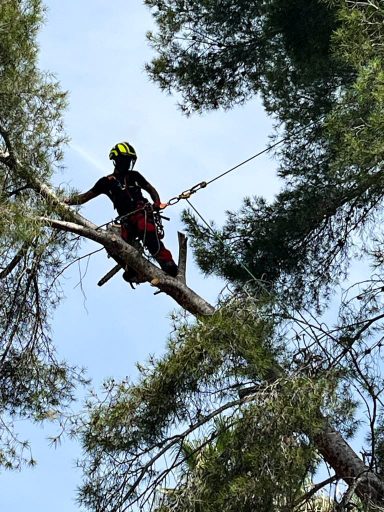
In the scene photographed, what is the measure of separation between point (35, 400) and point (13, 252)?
1.01 m

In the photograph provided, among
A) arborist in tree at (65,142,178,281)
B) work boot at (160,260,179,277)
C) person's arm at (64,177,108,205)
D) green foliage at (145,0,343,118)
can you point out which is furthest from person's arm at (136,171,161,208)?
green foliage at (145,0,343,118)

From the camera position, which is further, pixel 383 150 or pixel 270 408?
pixel 383 150

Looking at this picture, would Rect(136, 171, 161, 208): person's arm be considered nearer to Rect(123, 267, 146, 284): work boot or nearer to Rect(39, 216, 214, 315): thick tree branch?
Rect(39, 216, 214, 315): thick tree branch

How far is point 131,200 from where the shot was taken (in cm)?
662

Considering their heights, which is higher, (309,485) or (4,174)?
(4,174)

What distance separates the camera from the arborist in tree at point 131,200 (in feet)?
21.3

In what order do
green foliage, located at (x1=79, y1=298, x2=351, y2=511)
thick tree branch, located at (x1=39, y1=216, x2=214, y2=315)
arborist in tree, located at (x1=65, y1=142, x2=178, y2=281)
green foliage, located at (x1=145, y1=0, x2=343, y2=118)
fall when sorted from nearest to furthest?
green foliage, located at (x1=79, y1=298, x2=351, y2=511), thick tree branch, located at (x1=39, y1=216, x2=214, y2=315), arborist in tree, located at (x1=65, y1=142, x2=178, y2=281), green foliage, located at (x1=145, y1=0, x2=343, y2=118)

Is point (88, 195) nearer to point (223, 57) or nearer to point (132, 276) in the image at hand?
point (132, 276)

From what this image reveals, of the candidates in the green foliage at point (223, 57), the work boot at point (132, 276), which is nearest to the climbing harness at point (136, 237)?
the work boot at point (132, 276)

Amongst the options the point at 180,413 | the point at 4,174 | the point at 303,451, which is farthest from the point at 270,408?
the point at 4,174

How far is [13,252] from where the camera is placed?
6043 mm

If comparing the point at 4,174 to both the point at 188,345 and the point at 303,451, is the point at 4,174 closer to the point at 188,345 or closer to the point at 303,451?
the point at 188,345

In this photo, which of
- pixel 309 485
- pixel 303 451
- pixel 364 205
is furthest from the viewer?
pixel 364 205

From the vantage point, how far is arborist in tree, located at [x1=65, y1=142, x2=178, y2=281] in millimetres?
6480
